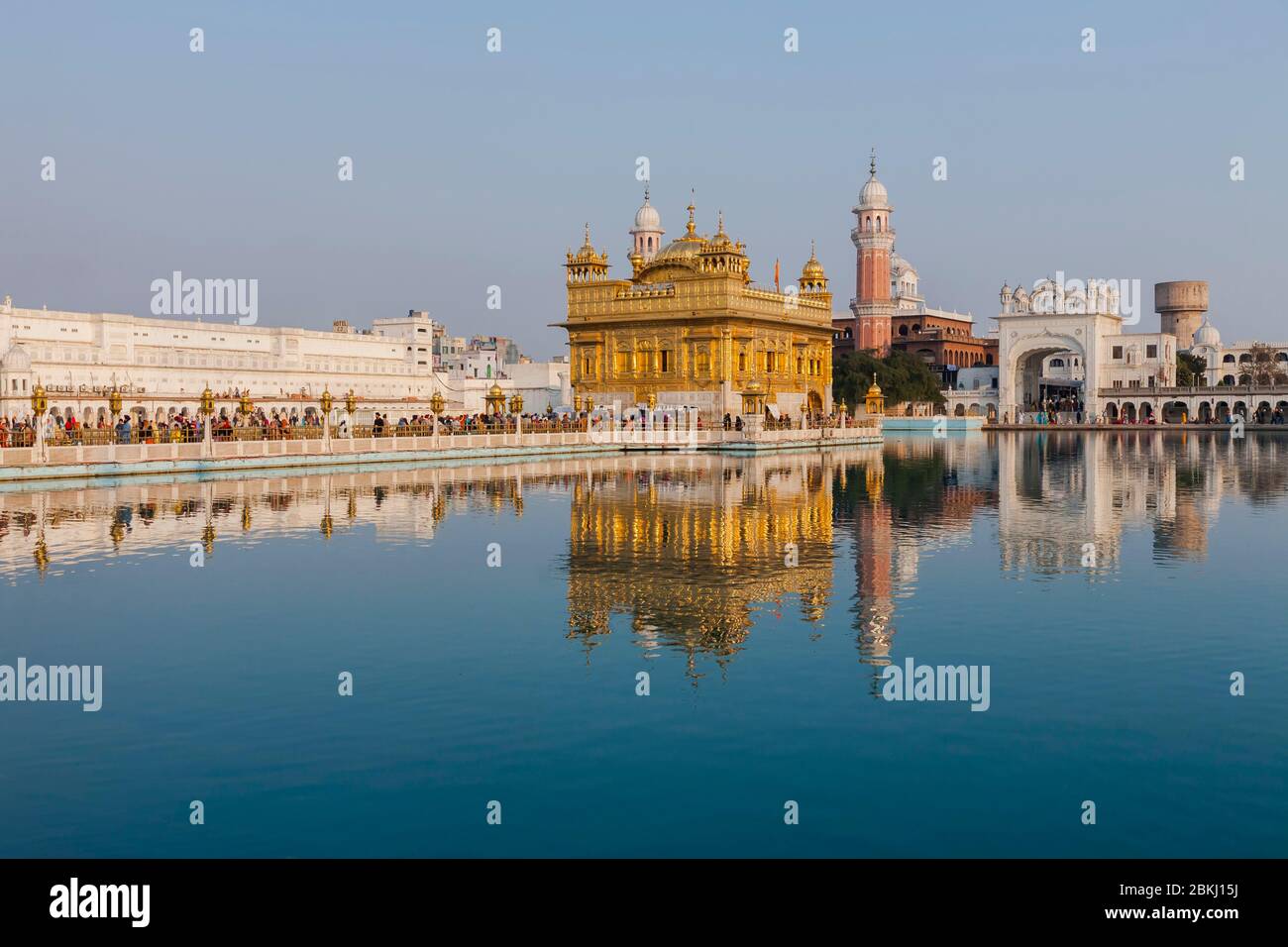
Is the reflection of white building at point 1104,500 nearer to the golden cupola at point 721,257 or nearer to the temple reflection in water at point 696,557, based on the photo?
the temple reflection in water at point 696,557

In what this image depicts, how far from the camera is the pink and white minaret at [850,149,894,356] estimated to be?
11494 cm

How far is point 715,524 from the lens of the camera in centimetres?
2431

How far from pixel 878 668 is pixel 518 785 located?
4.57 m

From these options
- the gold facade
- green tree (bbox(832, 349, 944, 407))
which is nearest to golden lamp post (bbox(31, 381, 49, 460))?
the gold facade

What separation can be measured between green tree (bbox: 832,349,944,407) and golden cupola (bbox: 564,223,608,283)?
1216 inches

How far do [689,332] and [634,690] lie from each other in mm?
55104

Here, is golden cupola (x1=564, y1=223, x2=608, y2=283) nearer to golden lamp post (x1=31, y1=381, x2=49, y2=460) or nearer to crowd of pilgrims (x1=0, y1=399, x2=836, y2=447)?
crowd of pilgrims (x1=0, y1=399, x2=836, y2=447)

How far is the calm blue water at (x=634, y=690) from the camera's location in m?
7.95

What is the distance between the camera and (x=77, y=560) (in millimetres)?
18641

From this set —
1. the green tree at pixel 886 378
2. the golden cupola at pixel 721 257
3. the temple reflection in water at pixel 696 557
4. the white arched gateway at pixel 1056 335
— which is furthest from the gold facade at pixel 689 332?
the white arched gateway at pixel 1056 335

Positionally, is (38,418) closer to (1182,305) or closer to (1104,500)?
(1104,500)

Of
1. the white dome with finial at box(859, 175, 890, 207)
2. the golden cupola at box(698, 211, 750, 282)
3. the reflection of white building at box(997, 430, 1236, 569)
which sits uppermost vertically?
the white dome with finial at box(859, 175, 890, 207)

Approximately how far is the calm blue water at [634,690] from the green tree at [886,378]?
7269 centimetres
